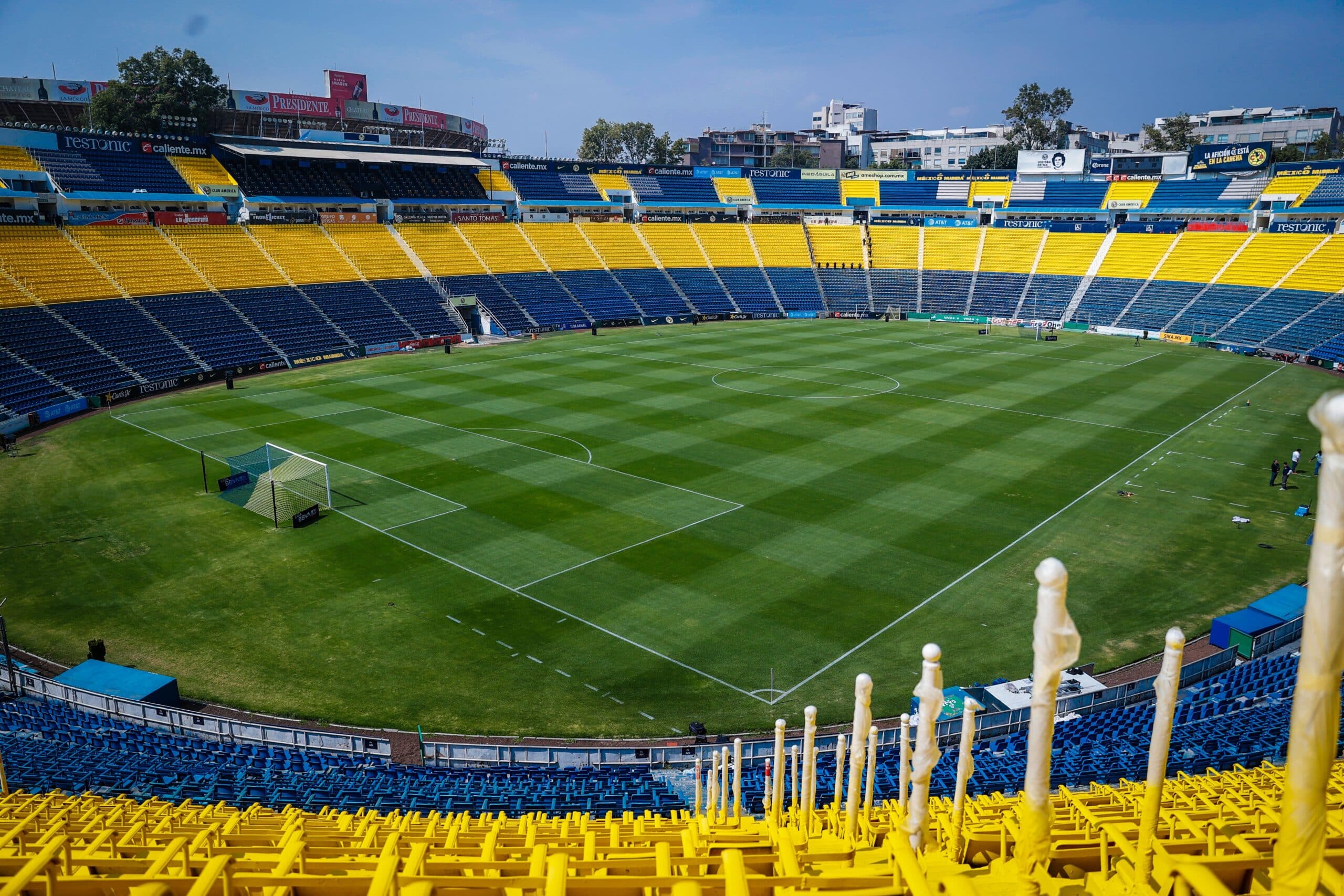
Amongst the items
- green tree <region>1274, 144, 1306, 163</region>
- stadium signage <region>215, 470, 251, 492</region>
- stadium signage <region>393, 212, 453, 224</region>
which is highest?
green tree <region>1274, 144, 1306, 163</region>

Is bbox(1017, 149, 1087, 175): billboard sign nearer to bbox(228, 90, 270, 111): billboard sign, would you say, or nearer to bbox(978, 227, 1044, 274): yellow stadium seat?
bbox(978, 227, 1044, 274): yellow stadium seat

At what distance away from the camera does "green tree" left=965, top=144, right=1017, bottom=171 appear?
121938 mm

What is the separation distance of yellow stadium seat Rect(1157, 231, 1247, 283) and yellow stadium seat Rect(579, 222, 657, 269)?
49.2 metres

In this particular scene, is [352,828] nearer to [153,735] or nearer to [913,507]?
[153,735]

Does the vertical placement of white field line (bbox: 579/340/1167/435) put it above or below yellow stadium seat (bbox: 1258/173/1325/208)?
below

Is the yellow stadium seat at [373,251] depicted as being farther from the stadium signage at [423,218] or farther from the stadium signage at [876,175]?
the stadium signage at [876,175]

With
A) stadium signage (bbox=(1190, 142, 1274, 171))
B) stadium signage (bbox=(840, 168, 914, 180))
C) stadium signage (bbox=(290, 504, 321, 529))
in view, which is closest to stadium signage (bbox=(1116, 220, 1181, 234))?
stadium signage (bbox=(1190, 142, 1274, 171))

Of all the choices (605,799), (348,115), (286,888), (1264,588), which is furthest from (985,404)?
(348,115)

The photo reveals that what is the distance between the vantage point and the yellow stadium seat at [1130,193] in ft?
292

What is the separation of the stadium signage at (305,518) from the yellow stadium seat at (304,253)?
42763 mm

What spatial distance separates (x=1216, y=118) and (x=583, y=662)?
203m

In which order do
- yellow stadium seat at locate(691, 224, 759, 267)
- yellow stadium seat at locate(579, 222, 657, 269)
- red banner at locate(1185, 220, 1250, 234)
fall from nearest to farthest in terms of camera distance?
1. red banner at locate(1185, 220, 1250, 234)
2. yellow stadium seat at locate(579, 222, 657, 269)
3. yellow stadium seat at locate(691, 224, 759, 267)

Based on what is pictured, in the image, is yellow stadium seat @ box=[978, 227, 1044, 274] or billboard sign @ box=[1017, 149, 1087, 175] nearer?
yellow stadium seat @ box=[978, 227, 1044, 274]

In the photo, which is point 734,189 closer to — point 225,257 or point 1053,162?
point 1053,162
